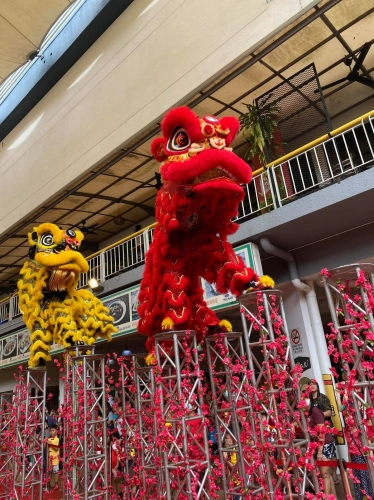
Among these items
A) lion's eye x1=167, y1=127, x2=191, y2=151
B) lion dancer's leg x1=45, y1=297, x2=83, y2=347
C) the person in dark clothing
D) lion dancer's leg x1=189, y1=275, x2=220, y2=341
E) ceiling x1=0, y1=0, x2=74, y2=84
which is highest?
ceiling x1=0, y1=0, x2=74, y2=84

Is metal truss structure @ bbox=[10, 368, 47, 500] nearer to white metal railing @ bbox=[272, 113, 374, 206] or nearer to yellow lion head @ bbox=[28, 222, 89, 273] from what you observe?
yellow lion head @ bbox=[28, 222, 89, 273]

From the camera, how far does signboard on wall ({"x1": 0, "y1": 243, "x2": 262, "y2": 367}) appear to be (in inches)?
218

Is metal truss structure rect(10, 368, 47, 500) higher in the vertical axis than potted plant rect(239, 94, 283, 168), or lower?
lower

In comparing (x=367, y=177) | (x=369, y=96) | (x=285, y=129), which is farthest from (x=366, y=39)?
(x=367, y=177)

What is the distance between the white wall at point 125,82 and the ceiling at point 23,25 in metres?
0.88

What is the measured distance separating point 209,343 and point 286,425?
3.12 feet

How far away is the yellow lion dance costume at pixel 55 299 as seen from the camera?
4.61 m

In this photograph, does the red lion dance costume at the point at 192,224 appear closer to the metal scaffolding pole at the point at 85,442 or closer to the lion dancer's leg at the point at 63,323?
the metal scaffolding pole at the point at 85,442

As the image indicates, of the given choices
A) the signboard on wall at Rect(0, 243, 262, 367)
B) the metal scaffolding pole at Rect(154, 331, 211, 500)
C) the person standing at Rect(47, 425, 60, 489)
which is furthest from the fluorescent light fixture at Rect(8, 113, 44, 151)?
the metal scaffolding pole at Rect(154, 331, 211, 500)

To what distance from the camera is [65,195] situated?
8.56 m

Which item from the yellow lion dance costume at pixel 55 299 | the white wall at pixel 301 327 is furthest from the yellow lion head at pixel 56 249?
the white wall at pixel 301 327

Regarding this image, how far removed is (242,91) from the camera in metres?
6.60

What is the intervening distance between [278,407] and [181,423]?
61 cm

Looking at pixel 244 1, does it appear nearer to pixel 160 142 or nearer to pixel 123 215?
pixel 160 142
